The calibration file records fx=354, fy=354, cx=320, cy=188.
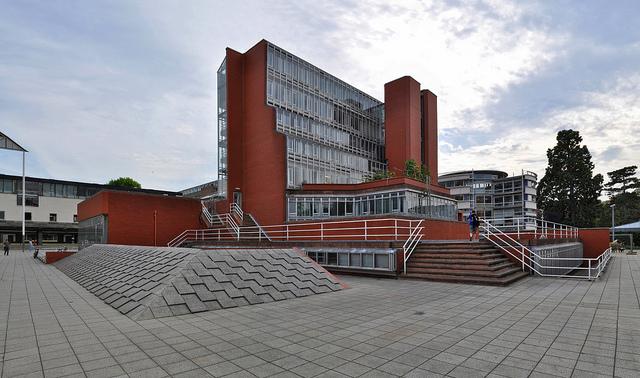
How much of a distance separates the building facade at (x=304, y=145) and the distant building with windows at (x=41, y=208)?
146 ft

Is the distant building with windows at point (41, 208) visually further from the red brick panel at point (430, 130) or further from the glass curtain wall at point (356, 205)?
the red brick panel at point (430, 130)

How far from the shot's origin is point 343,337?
6.41m

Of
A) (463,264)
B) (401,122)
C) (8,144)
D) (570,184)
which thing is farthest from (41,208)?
(570,184)

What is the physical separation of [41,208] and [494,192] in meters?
86.7

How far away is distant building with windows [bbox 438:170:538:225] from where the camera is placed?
71250mm

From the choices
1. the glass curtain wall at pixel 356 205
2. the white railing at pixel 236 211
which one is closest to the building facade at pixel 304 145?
the glass curtain wall at pixel 356 205

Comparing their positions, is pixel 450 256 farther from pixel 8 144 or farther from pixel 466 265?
pixel 8 144

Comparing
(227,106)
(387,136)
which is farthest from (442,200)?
(227,106)

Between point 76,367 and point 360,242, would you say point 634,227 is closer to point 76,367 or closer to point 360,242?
point 360,242

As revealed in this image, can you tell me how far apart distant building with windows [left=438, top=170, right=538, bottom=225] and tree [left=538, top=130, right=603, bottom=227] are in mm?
18006

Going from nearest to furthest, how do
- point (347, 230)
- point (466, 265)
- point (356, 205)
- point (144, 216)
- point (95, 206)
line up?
point (466, 265)
point (347, 230)
point (144, 216)
point (95, 206)
point (356, 205)

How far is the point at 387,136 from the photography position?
148ft

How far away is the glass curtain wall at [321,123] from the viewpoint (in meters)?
34.1

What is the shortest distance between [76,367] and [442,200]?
31.4 metres
